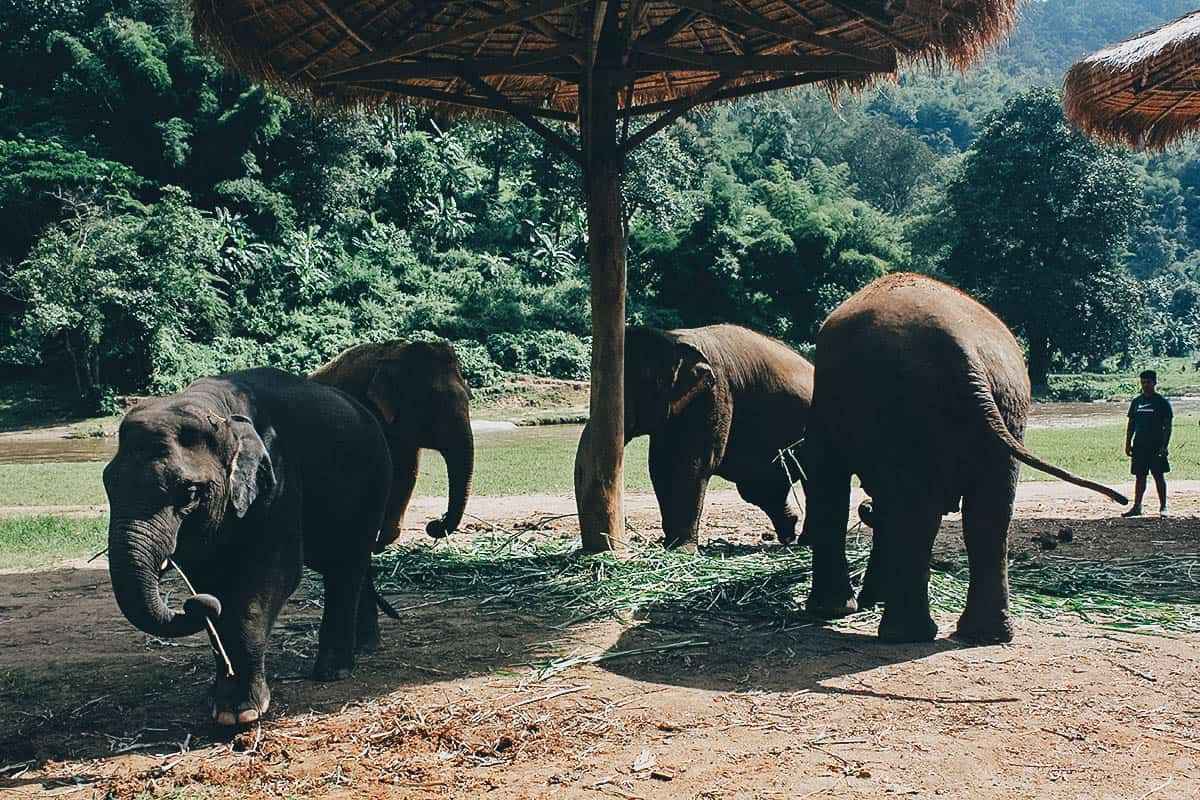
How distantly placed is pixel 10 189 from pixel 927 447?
35.3 metres

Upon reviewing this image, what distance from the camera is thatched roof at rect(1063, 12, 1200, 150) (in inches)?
403

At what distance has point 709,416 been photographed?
355 inches

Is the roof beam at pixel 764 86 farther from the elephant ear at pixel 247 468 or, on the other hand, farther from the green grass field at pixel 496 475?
the green grass field at pixel 496 475

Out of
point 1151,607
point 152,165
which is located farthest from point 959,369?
point 152,165

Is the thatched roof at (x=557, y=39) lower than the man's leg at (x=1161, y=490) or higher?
higher

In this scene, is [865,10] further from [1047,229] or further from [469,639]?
[1047,229]

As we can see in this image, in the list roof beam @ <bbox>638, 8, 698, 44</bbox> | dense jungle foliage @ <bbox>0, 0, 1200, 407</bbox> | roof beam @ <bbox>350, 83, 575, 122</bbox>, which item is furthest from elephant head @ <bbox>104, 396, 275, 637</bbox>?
dense jungle foliage @ <bbox>0, 0, 1200, 407</bbox>

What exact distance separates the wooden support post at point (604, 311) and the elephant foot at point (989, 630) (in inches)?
120

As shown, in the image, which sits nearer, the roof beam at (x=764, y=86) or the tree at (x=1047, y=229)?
the roof beam at (x=764, y=86)

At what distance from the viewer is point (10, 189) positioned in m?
34.3

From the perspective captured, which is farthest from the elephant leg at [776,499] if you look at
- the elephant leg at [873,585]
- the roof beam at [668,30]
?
the roof beam at [668,30]

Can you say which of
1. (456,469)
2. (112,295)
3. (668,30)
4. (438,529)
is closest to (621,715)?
(438,529)

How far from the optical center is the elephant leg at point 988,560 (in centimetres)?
596

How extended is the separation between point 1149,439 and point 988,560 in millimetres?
5970
